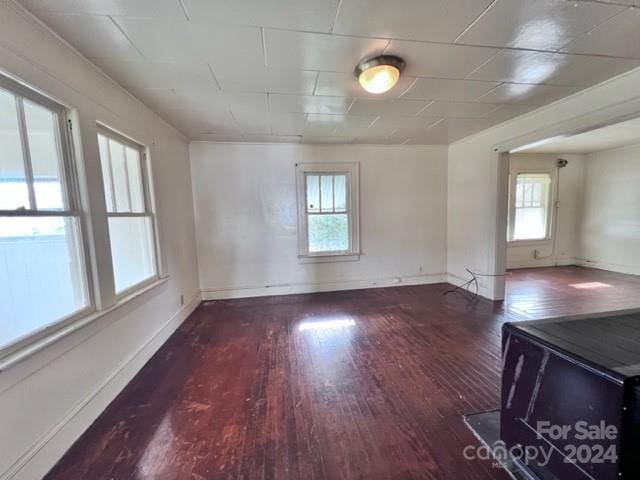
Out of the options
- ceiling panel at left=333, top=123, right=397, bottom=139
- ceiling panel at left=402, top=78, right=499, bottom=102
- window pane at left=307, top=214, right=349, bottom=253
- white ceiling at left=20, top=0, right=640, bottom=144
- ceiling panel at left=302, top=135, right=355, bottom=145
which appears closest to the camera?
white ceiling at left=20, top=0, right=640, bottom=144

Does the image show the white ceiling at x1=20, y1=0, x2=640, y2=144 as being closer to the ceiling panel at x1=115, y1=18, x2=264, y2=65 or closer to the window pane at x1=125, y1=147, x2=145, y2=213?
the ceiling panel at x1=115, y1=18, x2=264, y2=65

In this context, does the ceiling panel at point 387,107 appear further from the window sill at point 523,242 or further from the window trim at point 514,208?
the window sill at point 523,242

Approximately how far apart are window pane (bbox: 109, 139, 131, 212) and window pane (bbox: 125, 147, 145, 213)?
0.31ft

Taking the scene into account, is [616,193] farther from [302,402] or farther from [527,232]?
[302,402]

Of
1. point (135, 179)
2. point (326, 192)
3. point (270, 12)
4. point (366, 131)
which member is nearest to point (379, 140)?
point (366, 131)

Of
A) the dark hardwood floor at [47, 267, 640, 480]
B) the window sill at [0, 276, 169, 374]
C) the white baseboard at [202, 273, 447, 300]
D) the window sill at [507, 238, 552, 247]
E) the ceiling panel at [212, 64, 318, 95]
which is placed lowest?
the dark hardwood floor at [47, 267, 640, 480]

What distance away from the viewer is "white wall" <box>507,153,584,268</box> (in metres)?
6.21

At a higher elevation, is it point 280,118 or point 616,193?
point 280,118

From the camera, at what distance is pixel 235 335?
3.18 metres

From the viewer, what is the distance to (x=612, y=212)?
5.85 meters

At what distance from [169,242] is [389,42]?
3037mm

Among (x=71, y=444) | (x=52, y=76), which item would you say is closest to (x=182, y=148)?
(x=52, y=76)

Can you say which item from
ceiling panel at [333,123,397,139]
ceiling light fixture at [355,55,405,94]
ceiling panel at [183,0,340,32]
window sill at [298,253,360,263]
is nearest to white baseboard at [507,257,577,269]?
window sill at [298,253,360,263]

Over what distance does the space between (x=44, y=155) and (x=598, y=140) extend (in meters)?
7.74
